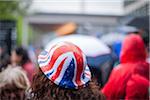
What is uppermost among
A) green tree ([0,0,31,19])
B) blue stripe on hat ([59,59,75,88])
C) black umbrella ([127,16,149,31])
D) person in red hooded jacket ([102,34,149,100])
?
green tree ([0,0,31,19])

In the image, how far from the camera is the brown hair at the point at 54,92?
10.5ft

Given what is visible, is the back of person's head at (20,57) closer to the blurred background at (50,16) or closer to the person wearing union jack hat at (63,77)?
the person wearing union jack hat at (63,77)

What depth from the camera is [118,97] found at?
5.59 metres

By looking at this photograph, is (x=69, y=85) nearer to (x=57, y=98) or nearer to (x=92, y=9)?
(x=57, y=98)

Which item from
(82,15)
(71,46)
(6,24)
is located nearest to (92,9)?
(82,15)

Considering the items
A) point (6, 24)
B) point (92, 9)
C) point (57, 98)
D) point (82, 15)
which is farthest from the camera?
point (92, 9)

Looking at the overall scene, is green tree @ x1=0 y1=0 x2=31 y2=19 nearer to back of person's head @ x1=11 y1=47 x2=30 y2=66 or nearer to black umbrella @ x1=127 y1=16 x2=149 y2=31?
back of person's head @ x1=11 y1=47 x2=30 y2=66

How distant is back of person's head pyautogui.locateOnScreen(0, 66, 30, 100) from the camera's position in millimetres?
4492

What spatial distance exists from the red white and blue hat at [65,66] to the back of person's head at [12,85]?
121 cm

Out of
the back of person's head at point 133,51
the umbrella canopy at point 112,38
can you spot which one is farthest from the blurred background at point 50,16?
the back of person's head at point 133,51

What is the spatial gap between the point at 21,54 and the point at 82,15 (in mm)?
17243

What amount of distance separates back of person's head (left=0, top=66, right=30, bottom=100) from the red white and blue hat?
121 centimetres

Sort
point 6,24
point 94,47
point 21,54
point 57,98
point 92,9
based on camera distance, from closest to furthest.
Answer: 1. point 57,98
2. point 94,47
3. point 21,54
4. point 6,24
5. point 92,9

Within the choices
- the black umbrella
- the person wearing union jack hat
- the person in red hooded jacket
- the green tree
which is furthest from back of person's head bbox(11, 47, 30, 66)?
the green tree
